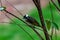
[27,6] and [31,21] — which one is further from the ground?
[31,21]

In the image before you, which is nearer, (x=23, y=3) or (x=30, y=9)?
(x=30, y=9)

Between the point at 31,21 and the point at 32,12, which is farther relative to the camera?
the point at 32,12

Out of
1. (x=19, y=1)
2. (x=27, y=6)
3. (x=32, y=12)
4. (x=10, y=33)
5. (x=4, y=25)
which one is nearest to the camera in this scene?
(x=10, y=33)

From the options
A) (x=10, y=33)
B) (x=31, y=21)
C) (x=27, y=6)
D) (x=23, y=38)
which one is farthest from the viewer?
(x=27, y=6)

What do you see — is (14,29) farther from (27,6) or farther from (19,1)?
(19,1)

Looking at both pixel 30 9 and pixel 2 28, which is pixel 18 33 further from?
pixel 30 9

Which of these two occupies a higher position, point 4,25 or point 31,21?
point 31,21

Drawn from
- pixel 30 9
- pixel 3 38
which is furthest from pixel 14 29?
pixel 30 9

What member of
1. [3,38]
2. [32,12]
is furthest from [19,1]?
[3,38]

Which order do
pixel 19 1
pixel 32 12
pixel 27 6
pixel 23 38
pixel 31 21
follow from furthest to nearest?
1. pixel 19 1
2. pixel 27 6
3. pixel 32 12
4. pixel 23 38
5. pixel 31 21
